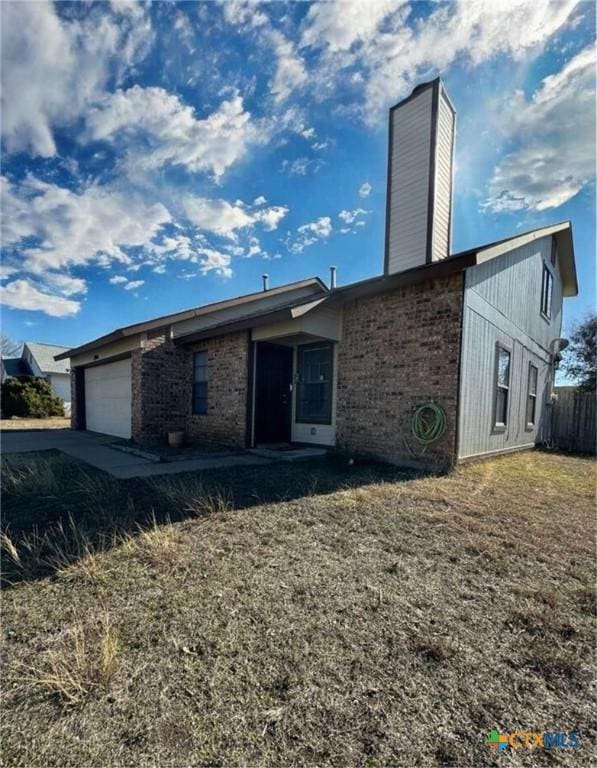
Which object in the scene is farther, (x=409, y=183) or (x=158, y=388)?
(x=158, y=388)

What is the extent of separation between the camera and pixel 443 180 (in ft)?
24.3

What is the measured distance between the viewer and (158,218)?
10.8 meters

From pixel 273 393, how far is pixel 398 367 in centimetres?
340

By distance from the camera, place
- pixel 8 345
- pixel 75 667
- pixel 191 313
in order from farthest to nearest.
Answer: pixel 8 345 → pixel 191 313 → pixel 75 667

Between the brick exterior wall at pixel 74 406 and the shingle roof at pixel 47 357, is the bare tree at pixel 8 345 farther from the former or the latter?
the brick exterior wall at pixel 74 406

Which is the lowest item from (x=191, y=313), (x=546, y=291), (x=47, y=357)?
(x=47, y=357)

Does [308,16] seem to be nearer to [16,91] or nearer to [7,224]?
[16,91]

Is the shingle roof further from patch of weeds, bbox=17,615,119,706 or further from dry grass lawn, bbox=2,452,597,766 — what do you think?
patch of weeds, bbox=17,615,119,706

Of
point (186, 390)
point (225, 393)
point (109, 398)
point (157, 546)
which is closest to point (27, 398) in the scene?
point (109, 398)

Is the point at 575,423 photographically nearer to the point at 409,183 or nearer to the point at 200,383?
the point at 409,183

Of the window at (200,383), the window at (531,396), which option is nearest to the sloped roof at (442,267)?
the window at (531,396)

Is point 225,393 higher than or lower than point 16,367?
lower

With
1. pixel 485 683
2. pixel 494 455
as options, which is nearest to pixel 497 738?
pixel 485 683

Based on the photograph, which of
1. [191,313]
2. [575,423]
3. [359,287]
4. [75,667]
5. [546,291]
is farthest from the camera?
[575,423]
